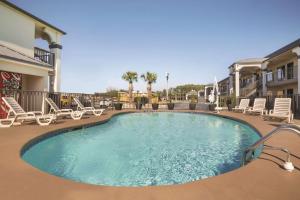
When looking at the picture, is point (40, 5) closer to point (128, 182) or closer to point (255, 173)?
point (128, 182)

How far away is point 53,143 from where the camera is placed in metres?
6.76

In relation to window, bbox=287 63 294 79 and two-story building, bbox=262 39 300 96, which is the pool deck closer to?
two-story building, bbox=262 39 300 96

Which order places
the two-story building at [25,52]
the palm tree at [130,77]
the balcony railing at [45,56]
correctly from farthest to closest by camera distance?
the palm tree at [130,77], the balcony railing at [45,56], the two-story building at [25,52]

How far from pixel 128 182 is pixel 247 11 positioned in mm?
18127

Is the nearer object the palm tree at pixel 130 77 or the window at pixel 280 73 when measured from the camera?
the window at pixel 280 73

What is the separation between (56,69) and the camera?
15.3m

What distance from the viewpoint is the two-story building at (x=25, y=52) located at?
10867mm

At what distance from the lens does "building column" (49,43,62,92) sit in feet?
49.6

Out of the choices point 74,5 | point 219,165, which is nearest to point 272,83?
point 74,5

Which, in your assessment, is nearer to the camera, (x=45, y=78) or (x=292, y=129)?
(x=292, y=129)

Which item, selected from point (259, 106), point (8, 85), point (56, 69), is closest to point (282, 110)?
point (259, 106)

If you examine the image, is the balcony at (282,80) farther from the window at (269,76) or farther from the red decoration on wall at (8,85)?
the red decoration on wall at (8,85)

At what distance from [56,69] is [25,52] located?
2410 mm

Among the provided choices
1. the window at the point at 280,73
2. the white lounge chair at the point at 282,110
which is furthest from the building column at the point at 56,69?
the window at the point at 280,73
